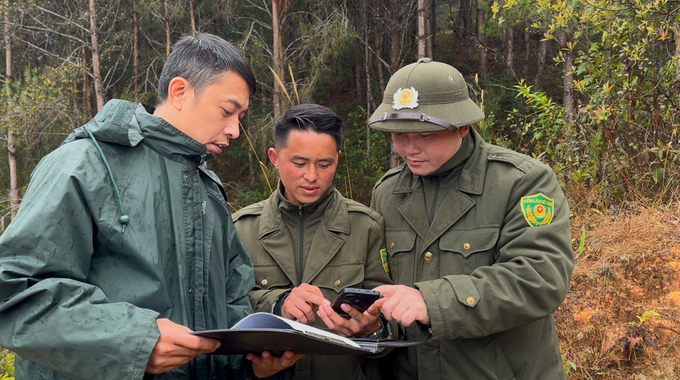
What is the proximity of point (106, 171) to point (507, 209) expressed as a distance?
4.91ft

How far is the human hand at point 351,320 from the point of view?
2.28 metres

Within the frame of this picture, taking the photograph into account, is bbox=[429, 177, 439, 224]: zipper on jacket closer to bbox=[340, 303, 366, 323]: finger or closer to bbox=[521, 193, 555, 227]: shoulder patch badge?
bbox=[521, 193, 555, 227]: shoulder patch badge

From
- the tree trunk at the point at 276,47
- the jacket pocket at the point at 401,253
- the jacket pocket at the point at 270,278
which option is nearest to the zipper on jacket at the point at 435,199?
the jacket pocket at the point at 401,253

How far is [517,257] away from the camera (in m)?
2.16

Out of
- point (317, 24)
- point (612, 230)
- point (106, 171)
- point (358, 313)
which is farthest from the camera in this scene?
point (317, 24)

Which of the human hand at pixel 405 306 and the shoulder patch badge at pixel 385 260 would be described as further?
the shoulder patch badge at pixel 385 260

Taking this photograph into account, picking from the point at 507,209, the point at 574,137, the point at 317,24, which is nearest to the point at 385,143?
the point at 317,24

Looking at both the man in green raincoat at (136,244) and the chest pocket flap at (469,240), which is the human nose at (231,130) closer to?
the man in green raincoat at (136,244)

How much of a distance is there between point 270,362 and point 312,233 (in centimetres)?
72

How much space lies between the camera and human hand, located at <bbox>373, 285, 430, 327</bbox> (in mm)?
2080

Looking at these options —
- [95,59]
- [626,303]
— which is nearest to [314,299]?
[626,303]

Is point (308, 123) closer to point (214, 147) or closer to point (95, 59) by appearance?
point (214, 147)

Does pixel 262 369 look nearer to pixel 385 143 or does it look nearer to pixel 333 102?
pixel 385 143

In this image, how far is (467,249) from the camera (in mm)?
2361
